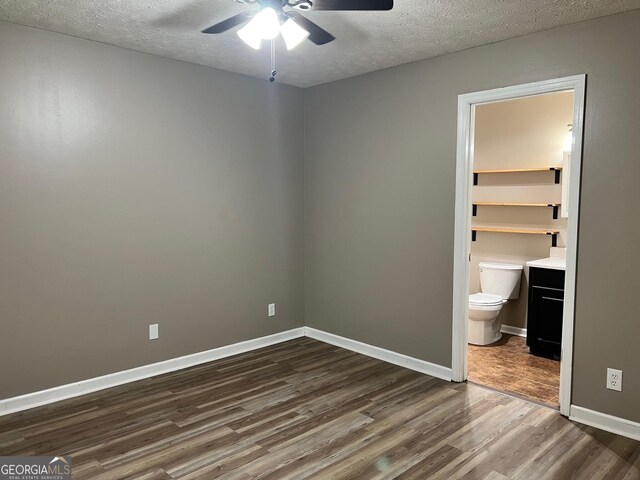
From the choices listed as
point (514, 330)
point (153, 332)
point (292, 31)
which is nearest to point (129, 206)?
point (153, 332)

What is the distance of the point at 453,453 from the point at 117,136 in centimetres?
305

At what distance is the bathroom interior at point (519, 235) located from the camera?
412cm

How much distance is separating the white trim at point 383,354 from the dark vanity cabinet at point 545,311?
108cm

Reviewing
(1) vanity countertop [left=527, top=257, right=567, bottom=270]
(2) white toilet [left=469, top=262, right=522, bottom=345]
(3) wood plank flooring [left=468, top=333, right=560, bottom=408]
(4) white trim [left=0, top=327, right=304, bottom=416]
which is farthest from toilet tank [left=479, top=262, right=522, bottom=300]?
(4) white trim [left=0, top=327, right=304, bottom=416]

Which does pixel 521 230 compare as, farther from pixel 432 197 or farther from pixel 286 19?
pixel 286 19

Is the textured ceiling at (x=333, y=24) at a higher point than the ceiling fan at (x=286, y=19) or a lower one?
higher

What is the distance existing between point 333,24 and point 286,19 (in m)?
Result: 0.65

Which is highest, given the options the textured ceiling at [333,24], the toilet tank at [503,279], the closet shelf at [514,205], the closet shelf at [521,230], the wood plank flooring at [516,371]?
the textured ceiling at [333,24]

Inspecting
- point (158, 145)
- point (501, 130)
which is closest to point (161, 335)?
point (158, 145)

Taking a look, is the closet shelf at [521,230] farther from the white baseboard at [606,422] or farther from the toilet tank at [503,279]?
the white baseboard at [606,422]

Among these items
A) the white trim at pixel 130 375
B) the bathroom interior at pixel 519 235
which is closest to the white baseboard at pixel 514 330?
the bathroom interior at pixel 519 235

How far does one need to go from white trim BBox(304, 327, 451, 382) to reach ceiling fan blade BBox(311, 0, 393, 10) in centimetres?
269

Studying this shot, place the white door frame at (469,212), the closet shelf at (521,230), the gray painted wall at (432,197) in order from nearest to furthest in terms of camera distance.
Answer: the gray painted wall at (432,197) → the white door frame at (469,212) → the closet shelf at (521,230)

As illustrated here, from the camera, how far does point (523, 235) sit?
4789 mm
